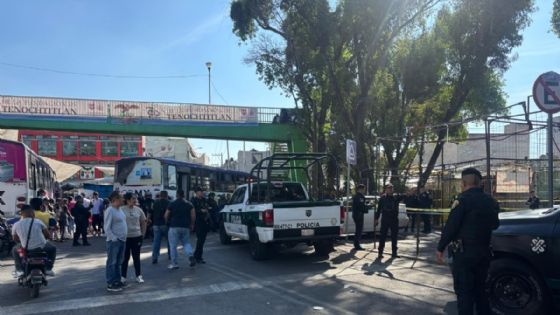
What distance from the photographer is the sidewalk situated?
12.4 meters

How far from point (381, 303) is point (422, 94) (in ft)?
66.4

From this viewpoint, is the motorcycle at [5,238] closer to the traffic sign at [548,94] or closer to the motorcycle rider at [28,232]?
the motorcycle rider at [28,232]

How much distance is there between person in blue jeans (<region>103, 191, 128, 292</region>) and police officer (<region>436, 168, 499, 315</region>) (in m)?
5.74

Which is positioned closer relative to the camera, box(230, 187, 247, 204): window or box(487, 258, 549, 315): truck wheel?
box(487, 258, 549, 315): truck wheel

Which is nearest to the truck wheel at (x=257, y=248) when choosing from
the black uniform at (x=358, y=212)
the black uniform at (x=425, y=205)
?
the black uniform at (x=358, y=212)

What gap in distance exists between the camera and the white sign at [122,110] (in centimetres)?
2825

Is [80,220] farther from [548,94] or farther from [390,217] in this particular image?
[548,94]

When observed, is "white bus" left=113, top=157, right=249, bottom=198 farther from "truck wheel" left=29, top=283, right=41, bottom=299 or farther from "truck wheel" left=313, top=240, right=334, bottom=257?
"truck wheel" left=29, top=283, right=41, bottom=299

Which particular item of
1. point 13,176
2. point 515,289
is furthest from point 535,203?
point 13,176

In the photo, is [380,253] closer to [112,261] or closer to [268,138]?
[112,261]

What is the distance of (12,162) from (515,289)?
14.9 meters

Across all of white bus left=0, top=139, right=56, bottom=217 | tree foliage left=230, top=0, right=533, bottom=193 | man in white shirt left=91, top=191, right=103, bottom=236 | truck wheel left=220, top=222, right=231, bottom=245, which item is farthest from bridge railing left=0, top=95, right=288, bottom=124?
truck wheel left=220, top=222, right=231, bottom=245

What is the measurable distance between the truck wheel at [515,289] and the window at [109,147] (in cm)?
7325

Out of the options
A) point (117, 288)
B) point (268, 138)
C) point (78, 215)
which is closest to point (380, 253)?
point (117, 288)
